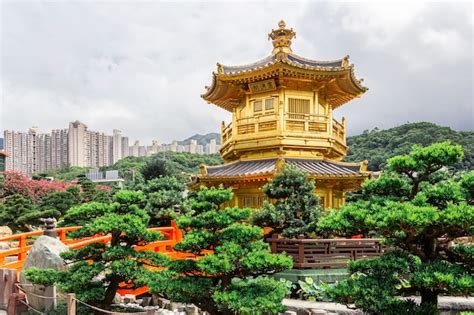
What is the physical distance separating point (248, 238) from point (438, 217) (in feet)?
10.3

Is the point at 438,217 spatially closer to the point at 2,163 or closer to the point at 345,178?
the point at 345,178

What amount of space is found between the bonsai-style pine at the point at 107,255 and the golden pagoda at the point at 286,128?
511cm

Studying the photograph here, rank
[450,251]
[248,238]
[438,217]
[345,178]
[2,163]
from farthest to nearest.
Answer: [2,163] → [345,178] → [248,238] → [450,251] → [438,217]

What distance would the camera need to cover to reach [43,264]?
9.18 m

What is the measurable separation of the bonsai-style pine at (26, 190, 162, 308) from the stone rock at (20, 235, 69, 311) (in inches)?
28.0

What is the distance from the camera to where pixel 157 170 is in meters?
28.6

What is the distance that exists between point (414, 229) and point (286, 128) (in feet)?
27.4

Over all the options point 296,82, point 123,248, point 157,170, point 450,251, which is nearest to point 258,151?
point 296,82

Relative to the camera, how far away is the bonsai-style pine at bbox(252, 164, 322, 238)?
11.0 meters

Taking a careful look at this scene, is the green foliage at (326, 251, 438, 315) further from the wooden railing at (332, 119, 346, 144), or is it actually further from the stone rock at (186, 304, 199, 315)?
the wooden railing at (332, 119, 346, 144)

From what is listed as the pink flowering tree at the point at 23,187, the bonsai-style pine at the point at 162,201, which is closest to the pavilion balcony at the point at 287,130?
the bonsai-style pine at the point at 162,201

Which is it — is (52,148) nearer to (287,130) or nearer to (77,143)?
A: (77,143)

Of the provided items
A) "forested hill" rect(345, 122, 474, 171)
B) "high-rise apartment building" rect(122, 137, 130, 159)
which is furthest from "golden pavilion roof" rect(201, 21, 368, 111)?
"high-rise apartment building" rect(122, 137, 130, 159)

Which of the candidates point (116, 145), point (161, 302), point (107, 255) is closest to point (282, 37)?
point (161, 302)
